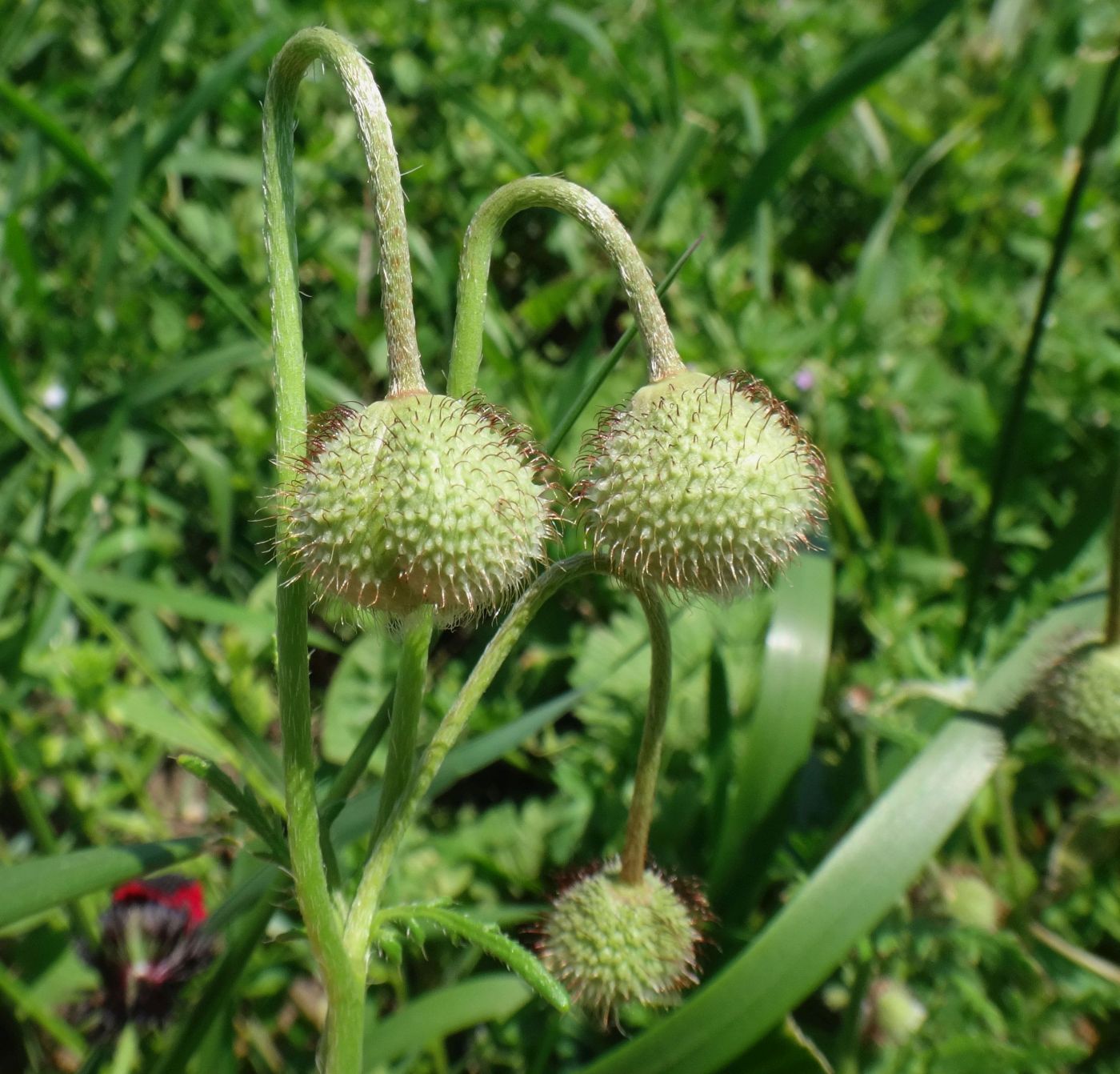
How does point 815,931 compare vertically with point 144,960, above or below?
above

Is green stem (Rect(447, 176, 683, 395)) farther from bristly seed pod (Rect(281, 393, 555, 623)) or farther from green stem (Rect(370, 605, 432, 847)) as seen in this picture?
green stem (Rect(370, 605, 432, 847))

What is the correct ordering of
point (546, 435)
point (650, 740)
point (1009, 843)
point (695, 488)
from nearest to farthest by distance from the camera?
point (695, 488), point (650, 740), point (1009, 843), point (546, 435)

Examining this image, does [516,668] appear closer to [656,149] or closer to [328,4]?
[656,149]

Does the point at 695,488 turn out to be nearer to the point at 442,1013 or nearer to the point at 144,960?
the point at 442,1013

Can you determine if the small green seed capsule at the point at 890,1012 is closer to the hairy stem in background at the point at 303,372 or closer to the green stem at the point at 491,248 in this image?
the hairy stem in background at the point at 303,372

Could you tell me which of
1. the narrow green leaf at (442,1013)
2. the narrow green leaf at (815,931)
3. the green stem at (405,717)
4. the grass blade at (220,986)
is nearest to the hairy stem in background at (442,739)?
the green stem at (405,717)

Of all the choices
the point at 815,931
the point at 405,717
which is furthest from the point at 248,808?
the point at 815,931

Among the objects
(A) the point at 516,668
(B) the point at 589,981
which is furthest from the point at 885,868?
(A) the point at 516,668
